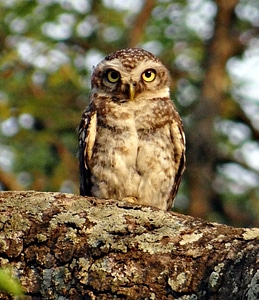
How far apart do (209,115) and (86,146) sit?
5365 mm

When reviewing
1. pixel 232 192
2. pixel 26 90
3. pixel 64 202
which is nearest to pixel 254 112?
pixel 232 192

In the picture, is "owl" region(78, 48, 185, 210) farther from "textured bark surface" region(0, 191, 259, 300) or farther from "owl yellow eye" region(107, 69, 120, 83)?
"textured bark surface" region(0, 191, 259, 300)

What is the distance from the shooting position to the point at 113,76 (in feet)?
20.3

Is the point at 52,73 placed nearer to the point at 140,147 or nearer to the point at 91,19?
the point at 91,19

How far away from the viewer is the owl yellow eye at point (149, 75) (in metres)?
6.26

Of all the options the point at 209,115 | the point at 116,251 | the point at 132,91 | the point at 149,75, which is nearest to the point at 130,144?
the point at 132,91


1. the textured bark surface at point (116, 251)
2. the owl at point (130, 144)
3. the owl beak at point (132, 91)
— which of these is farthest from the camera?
the owl beak at point (132, 91)

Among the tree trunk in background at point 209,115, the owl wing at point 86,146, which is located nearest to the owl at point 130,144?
the owl wing at point 86,146

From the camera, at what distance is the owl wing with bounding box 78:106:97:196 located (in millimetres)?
5605

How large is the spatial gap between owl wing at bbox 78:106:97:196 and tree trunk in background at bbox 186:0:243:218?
4.32 m

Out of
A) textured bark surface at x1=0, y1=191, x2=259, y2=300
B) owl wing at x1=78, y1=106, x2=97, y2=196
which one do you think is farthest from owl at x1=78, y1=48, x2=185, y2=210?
textured bark surface at x1=0, y1=191, x2=259, y2=300

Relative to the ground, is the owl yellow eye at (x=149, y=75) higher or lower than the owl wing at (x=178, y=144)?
higher

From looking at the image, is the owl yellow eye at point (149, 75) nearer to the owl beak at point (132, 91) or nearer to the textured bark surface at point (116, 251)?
the owl beak at point (132, 91)

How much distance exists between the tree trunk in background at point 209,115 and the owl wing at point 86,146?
14.2 ft
